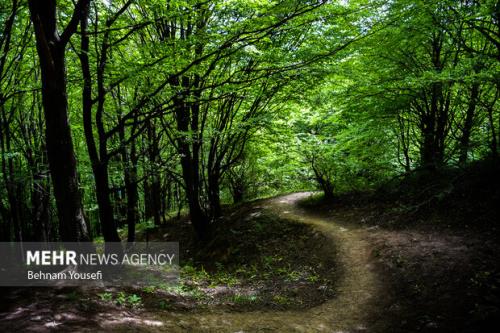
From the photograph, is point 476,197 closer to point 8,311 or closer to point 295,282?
point 295,282

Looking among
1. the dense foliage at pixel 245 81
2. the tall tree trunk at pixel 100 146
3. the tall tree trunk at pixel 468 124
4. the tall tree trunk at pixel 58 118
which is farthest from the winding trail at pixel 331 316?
the tall tree trunk at pixel 468 124

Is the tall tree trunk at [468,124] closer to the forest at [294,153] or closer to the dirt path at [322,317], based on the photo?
the forest at [294,153]

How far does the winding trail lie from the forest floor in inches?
0.8

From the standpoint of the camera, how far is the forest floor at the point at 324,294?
4.44 metres

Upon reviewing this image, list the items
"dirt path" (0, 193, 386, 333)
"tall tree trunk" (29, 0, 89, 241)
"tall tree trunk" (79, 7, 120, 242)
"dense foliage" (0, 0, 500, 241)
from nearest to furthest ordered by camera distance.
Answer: "dirt path" (0, 193, 386, 333), "tall tree trunk" (29, 0, 89, 241), "dense foliage" (0, 0, 500, 241), "tall tree trunk" (79, 7, 120, 242)

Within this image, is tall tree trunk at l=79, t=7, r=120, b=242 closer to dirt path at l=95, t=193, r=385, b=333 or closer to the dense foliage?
the dense foliage

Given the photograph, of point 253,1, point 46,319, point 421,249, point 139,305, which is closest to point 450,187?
point 421,249

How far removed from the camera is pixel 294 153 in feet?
41.9

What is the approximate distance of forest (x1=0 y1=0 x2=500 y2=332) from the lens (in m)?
5.01

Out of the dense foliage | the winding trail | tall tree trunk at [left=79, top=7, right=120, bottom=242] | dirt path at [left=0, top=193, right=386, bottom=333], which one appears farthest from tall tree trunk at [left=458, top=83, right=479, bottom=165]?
tall tree trunk at [left=79, top=7, right=120, bottom=242]

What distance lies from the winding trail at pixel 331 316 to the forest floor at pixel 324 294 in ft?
0.07

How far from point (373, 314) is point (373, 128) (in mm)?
6518

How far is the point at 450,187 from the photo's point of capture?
8039 millimetres

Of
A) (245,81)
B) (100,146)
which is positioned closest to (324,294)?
(245,81)
